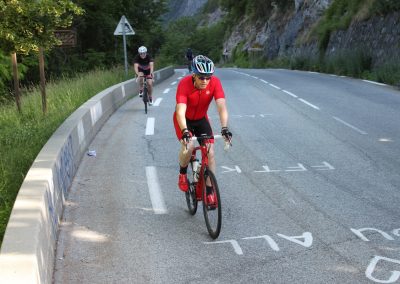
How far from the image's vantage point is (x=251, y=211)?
611 centimetres

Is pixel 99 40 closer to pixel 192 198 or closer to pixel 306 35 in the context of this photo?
pixel 306 35

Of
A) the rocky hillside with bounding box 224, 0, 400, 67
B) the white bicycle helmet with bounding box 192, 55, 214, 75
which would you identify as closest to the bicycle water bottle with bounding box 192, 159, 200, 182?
the white bicycle helmet with bounding box 192, 55, 214, 75

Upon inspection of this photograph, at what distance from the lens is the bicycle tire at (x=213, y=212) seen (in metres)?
5.16

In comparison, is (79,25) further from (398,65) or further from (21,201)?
(21,201)

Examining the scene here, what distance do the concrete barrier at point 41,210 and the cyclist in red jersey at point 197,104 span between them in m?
1.44

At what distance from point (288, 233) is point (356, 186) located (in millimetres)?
2065

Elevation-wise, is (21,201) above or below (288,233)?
above

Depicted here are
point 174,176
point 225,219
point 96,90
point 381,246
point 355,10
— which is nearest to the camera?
point 381,246

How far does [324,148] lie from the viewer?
31.0ft

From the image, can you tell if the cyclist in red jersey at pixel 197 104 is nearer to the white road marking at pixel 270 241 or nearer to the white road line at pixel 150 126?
the white road marking at pixel 270 241

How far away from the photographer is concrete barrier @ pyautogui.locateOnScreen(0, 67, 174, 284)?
3458 millimetres

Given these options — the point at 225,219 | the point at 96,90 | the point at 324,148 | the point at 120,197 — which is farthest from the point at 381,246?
the point at 96,90

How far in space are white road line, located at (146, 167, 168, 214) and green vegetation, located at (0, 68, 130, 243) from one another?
1.61 metres

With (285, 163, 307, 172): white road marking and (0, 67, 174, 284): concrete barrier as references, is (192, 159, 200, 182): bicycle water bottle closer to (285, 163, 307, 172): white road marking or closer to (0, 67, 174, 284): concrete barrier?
(0, 67, 174, 284): concrete barrier
